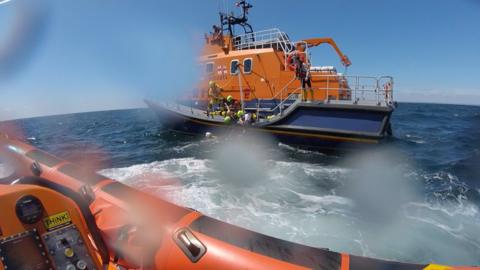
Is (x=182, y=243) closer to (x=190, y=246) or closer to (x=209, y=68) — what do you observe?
(x=190, y=246)

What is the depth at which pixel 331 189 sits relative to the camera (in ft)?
21.0

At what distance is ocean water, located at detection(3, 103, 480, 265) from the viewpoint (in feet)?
14.0

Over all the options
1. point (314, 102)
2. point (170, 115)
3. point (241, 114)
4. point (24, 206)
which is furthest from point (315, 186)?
point (170, 115)

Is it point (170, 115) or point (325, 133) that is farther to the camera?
point (170, 115)

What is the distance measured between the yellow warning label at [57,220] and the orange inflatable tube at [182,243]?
1.04 ft

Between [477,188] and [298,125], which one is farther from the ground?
[298,125]

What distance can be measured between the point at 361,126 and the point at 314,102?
1559 millimetres

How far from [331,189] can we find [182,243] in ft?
16.3

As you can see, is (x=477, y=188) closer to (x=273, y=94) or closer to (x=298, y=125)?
(x=298, y=125)

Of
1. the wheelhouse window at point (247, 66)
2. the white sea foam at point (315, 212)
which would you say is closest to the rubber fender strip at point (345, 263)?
the white sea foam at point (315, 212)

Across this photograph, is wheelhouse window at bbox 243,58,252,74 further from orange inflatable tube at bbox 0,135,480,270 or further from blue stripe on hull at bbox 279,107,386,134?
orange inflatable tube at bbox 0,135,480,270

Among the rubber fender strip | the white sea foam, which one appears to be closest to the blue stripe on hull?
the white sea foam

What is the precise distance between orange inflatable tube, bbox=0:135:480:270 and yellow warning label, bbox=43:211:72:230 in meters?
0.32

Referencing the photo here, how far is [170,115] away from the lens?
514 inches
